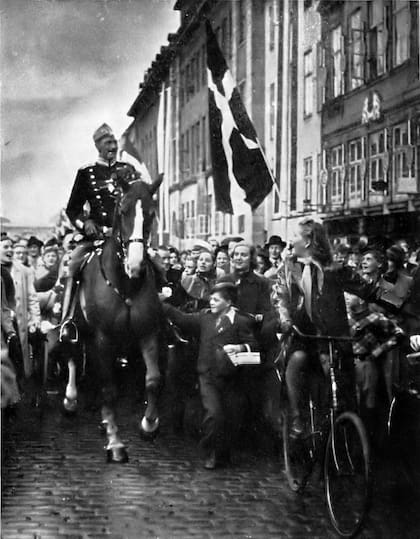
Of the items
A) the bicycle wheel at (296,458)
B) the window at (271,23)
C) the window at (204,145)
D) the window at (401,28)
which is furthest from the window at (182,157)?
the bicycle wheel at (296,458)

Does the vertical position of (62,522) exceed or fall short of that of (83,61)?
it falls short

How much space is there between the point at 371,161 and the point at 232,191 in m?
1.20

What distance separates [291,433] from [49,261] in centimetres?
232

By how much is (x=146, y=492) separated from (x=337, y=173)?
2.96 metres

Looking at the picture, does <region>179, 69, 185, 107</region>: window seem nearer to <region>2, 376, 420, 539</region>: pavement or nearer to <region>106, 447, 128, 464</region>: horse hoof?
<region>2, 376, 420, 539</region>: pavement

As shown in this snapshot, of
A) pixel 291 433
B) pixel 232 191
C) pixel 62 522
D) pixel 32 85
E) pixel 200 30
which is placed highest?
pixel 200 30

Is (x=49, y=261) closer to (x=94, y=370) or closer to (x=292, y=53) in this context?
(x=94, y=370)

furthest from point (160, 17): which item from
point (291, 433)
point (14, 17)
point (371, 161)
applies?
point (291, 433)

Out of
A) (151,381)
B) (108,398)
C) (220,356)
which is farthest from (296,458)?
(108,398)

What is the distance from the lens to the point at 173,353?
652 cm

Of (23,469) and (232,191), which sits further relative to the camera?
(232,191)

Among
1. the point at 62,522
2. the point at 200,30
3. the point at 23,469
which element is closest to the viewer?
the point at 62,522

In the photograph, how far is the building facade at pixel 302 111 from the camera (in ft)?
22.1

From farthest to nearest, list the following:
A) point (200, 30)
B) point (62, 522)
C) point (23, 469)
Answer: point (200, 30) < point (23, 469) < point (62, 522)
